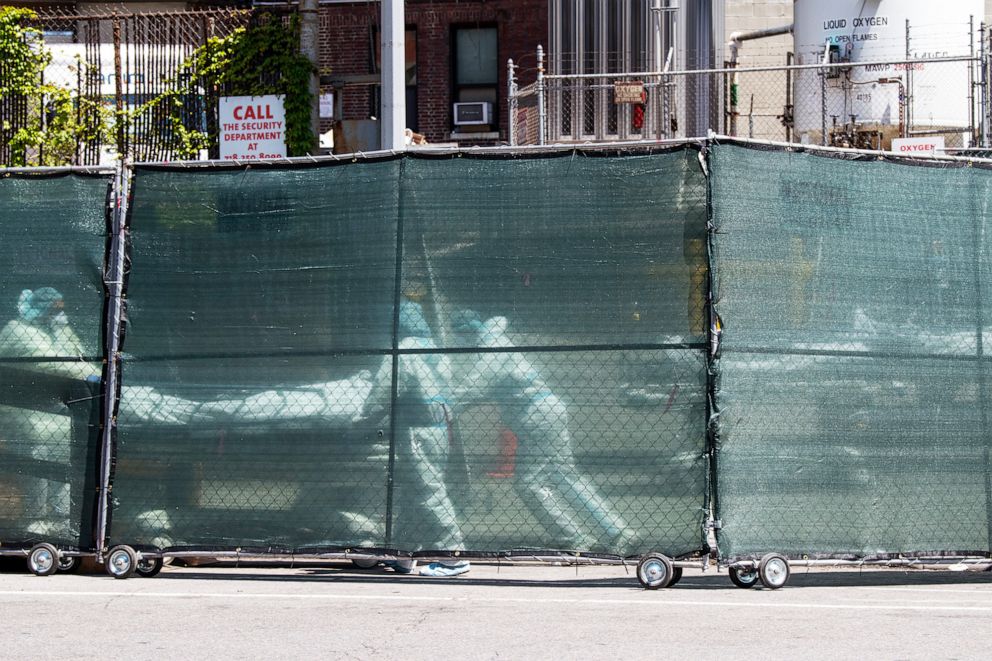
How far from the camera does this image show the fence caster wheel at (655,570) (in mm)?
7805

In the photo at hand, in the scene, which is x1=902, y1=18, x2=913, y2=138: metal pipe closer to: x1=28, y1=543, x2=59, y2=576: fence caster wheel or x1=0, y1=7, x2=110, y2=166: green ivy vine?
x1=0, y1=7, x2=110, y2=166: green ivy vine

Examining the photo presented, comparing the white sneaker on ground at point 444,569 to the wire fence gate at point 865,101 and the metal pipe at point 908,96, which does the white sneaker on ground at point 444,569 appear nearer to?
the wire fence gate at point 865,101

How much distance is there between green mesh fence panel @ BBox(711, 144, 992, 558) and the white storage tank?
998 cm

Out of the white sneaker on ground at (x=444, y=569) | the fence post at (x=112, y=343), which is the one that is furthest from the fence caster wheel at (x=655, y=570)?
the fence post at (x=112, y=343)

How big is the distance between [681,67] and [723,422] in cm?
1486

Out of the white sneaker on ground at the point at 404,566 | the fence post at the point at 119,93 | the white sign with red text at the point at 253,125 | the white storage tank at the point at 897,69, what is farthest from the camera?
the white sign with red text at the point at 253,125

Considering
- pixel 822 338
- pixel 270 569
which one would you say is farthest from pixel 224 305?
pixel 822 338

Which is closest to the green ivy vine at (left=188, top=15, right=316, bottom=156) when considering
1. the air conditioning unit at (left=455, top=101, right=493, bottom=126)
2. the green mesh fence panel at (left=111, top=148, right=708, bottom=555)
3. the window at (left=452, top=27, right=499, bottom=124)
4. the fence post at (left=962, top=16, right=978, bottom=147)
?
the air conditioning unit at (left=455, top=101, right=493, bottom=126)

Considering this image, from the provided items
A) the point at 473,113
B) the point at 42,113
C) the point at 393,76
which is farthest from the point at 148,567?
the point at 473,113

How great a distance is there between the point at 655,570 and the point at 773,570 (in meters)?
0.72

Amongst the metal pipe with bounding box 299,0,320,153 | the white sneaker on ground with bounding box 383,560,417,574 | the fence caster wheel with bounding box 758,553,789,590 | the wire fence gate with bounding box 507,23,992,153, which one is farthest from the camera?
the wire fence gate with bounding box 507,23,992,153

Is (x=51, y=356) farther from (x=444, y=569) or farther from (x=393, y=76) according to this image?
(x=393, y=76)

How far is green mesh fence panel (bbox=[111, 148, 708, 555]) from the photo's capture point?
26.0 feet

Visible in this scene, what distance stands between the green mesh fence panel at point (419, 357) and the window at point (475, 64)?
1685 cm
